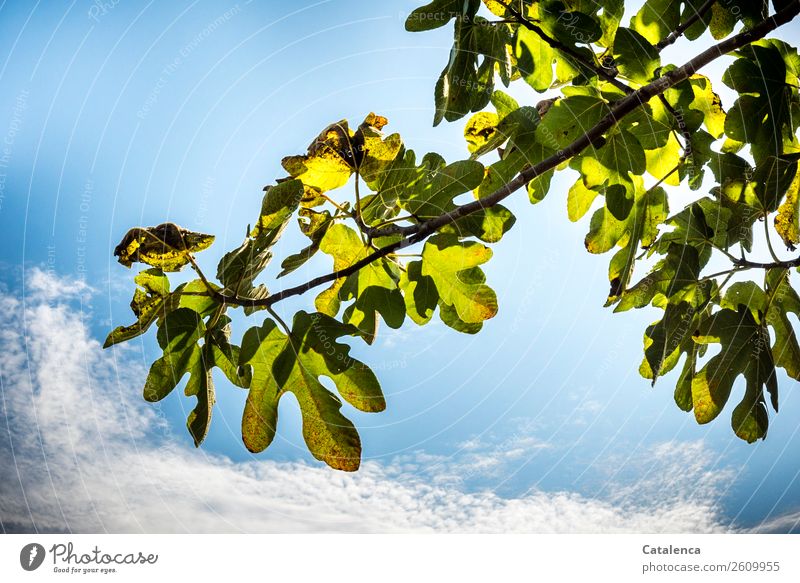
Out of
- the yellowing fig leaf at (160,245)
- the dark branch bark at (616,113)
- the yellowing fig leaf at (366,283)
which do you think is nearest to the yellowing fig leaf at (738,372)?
the dark branch bark at (616,113)

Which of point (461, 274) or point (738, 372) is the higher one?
point (461, 274)

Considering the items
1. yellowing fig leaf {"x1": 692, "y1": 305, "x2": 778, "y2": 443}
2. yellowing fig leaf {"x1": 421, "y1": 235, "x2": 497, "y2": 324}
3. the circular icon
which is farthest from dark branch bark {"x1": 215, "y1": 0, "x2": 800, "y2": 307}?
the circular icon

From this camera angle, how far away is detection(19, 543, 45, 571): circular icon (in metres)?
0.90

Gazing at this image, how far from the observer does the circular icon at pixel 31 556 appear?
90 cm

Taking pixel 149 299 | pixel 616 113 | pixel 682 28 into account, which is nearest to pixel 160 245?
pixel 149 299

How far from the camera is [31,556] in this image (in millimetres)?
910


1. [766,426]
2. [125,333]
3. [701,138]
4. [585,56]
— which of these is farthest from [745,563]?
[125,333]

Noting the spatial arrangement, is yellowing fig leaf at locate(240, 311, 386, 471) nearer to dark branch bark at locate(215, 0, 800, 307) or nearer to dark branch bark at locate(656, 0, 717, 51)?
dark branch bark at locate(215, 0, 800, 307)

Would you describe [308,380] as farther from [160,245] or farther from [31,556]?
[31,556]

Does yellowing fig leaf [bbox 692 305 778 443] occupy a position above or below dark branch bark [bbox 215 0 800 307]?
below

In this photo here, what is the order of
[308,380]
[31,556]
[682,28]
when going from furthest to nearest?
[31,556] < [682,28] < [308,380]

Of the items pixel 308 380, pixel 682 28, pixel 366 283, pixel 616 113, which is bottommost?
pixel 308 380

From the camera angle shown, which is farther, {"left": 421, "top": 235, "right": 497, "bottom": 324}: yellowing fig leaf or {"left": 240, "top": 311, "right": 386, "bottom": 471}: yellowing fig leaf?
{"left": 421, "top": 235, "right": 497, "bottom": 324}: yellowing fig leaf

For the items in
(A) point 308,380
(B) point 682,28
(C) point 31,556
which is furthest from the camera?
(C) point 31,556
